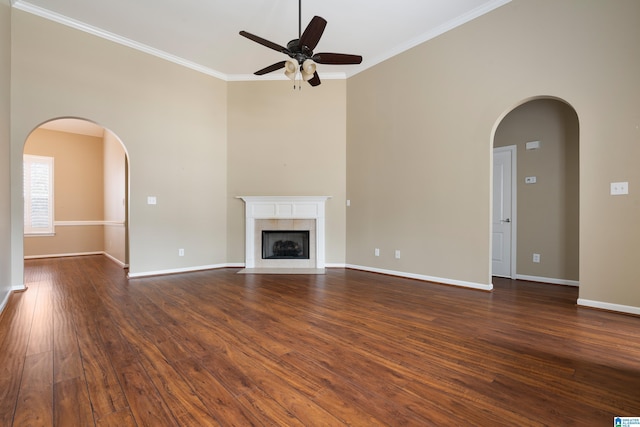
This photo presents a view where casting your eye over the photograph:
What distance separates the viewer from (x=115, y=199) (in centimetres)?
622

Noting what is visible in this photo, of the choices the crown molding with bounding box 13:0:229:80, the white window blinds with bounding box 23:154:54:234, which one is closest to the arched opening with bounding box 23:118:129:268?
the white window blinds with bounding box 23:154:54:234

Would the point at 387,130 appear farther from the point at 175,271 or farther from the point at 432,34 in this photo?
the point at 175,271

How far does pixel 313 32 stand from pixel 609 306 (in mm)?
3877

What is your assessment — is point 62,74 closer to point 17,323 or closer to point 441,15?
point 17,323

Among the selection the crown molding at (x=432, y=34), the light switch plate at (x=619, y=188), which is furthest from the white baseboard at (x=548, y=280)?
the crown molding at (x=432, y=34)

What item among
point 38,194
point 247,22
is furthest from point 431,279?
point 38,194

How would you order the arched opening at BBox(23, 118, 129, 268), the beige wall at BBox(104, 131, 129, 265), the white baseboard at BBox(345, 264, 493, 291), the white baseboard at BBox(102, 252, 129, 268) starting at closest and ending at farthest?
the white baseboard at BBox(345, 264, 493, 291)
the white baseboard at BBox(102, 252, 129, 268)
the beige wall at BBox(104, 131, 129, 265)
the arched opening at BBox(23, 118, 129, 268)

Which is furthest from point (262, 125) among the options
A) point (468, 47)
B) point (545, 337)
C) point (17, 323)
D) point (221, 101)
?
point (545, 337)

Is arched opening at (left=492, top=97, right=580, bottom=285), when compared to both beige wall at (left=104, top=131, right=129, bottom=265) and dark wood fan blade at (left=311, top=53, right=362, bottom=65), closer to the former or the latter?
dark wood fan blade at (left=311, top=53, right=362, bottom=65)

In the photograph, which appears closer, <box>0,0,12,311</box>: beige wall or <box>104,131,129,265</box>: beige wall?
<box>0,0,12,311</box>: beige wall

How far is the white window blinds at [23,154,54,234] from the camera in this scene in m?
6.43

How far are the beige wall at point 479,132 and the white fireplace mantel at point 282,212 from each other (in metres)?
0.53

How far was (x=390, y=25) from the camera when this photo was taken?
151 inches

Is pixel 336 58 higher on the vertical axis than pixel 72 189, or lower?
higher
